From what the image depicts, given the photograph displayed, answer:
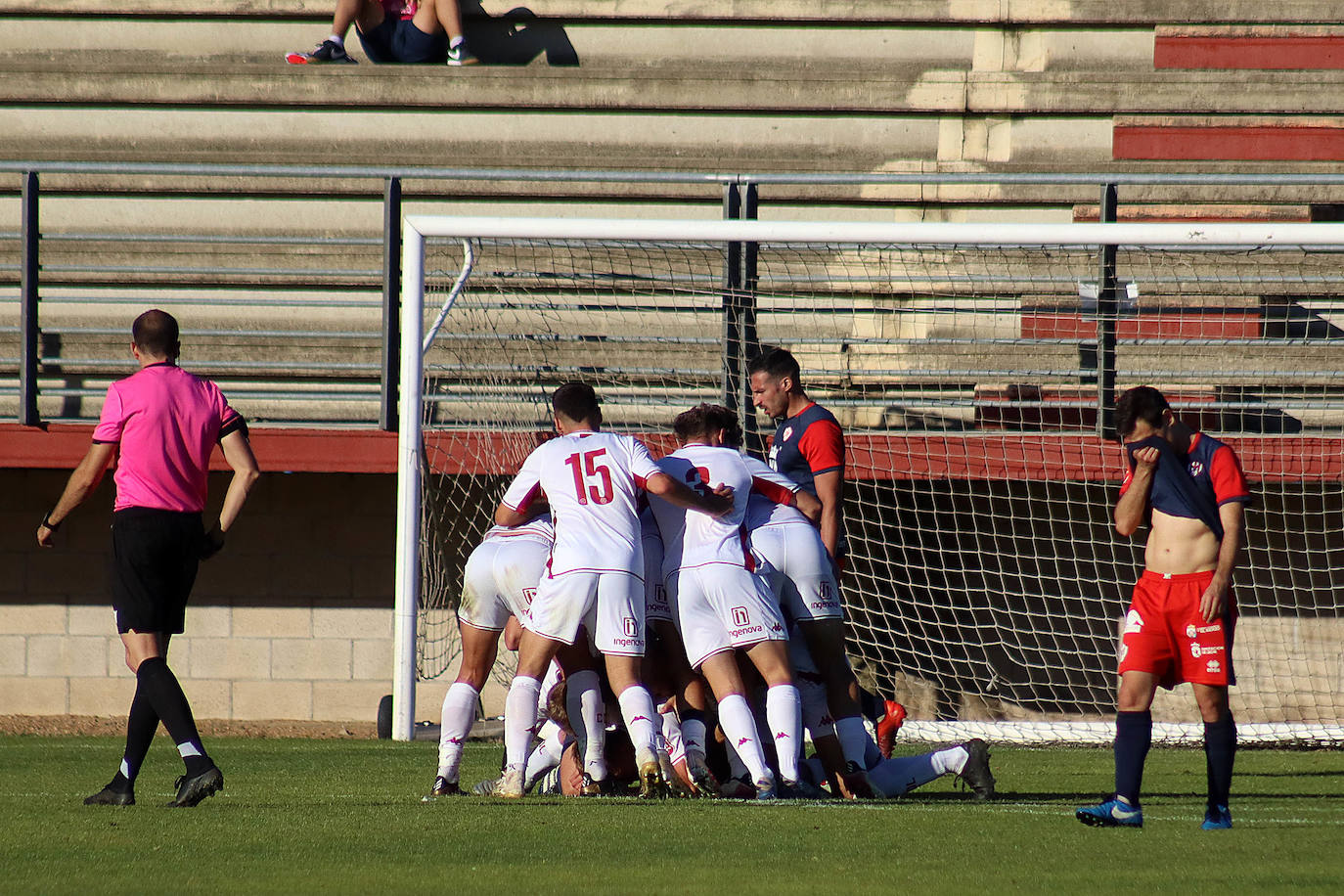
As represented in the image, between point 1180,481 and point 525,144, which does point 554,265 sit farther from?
point 1180,481

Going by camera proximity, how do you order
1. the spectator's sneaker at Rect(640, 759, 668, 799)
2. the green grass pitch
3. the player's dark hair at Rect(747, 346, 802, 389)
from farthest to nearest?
the player's dark hair at Rect(747, 346, 802, 389) < the spectator's sneaker at Rect(640, 759, 668, 799) < the green grass pitch

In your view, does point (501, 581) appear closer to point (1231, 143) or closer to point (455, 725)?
point (455, 725)

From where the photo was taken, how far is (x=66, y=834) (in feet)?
16.6

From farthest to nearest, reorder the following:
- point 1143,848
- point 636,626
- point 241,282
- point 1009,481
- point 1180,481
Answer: point 241,282 < point 1009,481 < point 636,626 < point 1180,481 < point 1143,848

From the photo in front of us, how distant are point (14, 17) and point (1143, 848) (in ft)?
34.6

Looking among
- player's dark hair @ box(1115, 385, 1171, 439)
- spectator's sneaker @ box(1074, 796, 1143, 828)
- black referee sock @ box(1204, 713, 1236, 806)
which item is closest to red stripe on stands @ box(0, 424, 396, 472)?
player's dark hair @ box(1115, 385, 1171, 439)

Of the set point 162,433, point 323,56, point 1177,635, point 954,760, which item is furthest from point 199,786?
point 323,56

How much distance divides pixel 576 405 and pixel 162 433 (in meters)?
1.64

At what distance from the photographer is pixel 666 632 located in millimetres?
6672

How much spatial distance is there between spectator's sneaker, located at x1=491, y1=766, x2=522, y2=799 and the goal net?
3.23 m

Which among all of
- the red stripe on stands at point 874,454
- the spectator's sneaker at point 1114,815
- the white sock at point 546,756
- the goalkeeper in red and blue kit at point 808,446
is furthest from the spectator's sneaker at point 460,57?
the spectator's sneaker at point 1114,815

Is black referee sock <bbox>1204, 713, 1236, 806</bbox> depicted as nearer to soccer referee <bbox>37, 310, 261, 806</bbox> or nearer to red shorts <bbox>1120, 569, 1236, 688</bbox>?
red shorts <bbox>1120, 569, 1236, 688</bbox>

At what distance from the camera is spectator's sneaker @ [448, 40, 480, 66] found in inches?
460

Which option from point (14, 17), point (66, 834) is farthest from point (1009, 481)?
point (14, 17)
